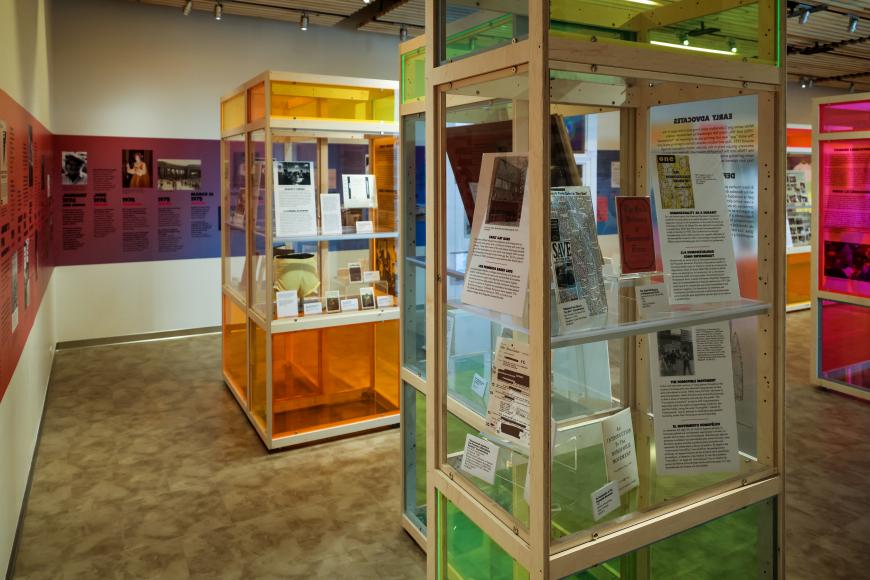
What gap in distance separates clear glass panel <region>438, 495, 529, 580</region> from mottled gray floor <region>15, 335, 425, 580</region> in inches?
42.4

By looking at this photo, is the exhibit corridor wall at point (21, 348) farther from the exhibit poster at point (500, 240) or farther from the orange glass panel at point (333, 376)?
the exhibit poster at point (500, 240)

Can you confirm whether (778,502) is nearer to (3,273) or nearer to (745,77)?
(745,77)

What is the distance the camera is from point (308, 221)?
14.1ft

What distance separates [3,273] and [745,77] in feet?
9.42

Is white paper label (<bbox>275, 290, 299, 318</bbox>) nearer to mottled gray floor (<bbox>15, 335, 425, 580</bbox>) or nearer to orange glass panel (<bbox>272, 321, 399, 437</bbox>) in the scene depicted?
orange glass panel (<bbox>272, 321, 399, 437</bbox>)

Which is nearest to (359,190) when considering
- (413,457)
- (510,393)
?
(413,457)

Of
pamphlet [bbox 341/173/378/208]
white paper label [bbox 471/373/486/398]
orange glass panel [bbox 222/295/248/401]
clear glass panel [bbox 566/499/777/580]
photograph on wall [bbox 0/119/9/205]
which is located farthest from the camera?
orange glass panel [bbox 222/295/248/401]

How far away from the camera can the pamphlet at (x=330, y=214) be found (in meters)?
4.42

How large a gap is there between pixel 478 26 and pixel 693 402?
1154 millimetres

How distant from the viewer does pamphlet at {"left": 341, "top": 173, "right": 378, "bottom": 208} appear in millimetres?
4531

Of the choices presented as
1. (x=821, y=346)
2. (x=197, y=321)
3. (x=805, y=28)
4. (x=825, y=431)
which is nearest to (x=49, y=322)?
(x=197, y=321)

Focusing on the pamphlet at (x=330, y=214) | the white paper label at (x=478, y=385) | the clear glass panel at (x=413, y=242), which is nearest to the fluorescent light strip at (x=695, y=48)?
the white paper label at (x=478, y=385)

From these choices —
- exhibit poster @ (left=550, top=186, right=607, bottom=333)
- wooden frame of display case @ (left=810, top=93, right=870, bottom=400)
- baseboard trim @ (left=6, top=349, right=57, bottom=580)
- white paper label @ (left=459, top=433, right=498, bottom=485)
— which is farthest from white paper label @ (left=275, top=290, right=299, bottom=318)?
wooden frame of display case @ (left=810, top=93, right=870, bottom=400)

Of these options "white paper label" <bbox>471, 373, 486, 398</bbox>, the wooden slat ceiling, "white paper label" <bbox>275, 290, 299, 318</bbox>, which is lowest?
"white paper label" <bbox>471, 373, 486, 398</bbox>
